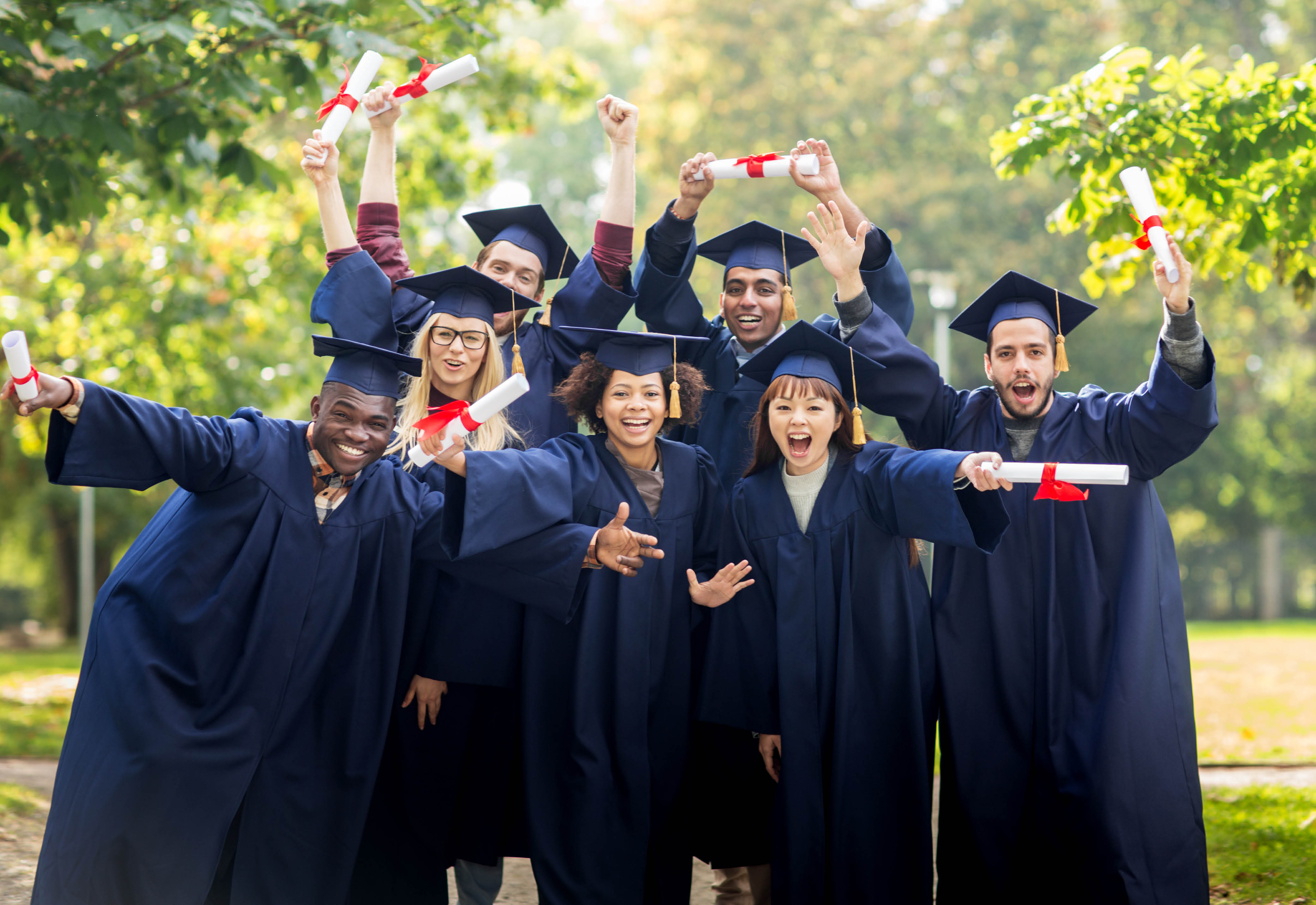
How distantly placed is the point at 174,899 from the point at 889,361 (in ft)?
10.5

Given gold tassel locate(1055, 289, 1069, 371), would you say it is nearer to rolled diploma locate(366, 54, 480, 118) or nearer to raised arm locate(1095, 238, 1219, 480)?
raised arm locate(1095, 238, 1219, 480)

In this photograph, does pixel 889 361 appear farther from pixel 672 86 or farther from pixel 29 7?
pixel 672 86

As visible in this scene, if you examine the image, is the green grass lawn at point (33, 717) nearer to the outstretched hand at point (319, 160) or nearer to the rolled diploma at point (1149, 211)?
the outstretched hand at point (319, 160)

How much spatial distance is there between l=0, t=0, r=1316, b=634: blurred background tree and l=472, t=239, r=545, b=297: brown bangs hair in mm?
1176

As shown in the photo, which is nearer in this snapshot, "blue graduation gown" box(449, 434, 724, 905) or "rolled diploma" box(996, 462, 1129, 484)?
"rolled diploma" box(996, 462, 1129, 484)

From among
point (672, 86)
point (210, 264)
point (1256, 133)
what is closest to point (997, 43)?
point (672, 86)

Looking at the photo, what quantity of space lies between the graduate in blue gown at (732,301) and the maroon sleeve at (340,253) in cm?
127

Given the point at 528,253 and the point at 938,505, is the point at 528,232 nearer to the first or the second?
the point at 528,253

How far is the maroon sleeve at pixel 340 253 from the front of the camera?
4793 millimetres

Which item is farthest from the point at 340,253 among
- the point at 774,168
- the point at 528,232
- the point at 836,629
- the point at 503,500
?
the point at 836,629

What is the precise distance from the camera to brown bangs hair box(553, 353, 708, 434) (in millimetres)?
4566

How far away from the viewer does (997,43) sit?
2270cm

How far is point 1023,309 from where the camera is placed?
15.1 ft

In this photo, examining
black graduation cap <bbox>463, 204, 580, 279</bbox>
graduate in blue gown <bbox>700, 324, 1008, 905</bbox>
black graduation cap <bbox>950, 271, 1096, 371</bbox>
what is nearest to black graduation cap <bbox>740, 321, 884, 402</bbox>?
graduate in blue gown <bbox>700, 324, 1008, 905</bbox>
